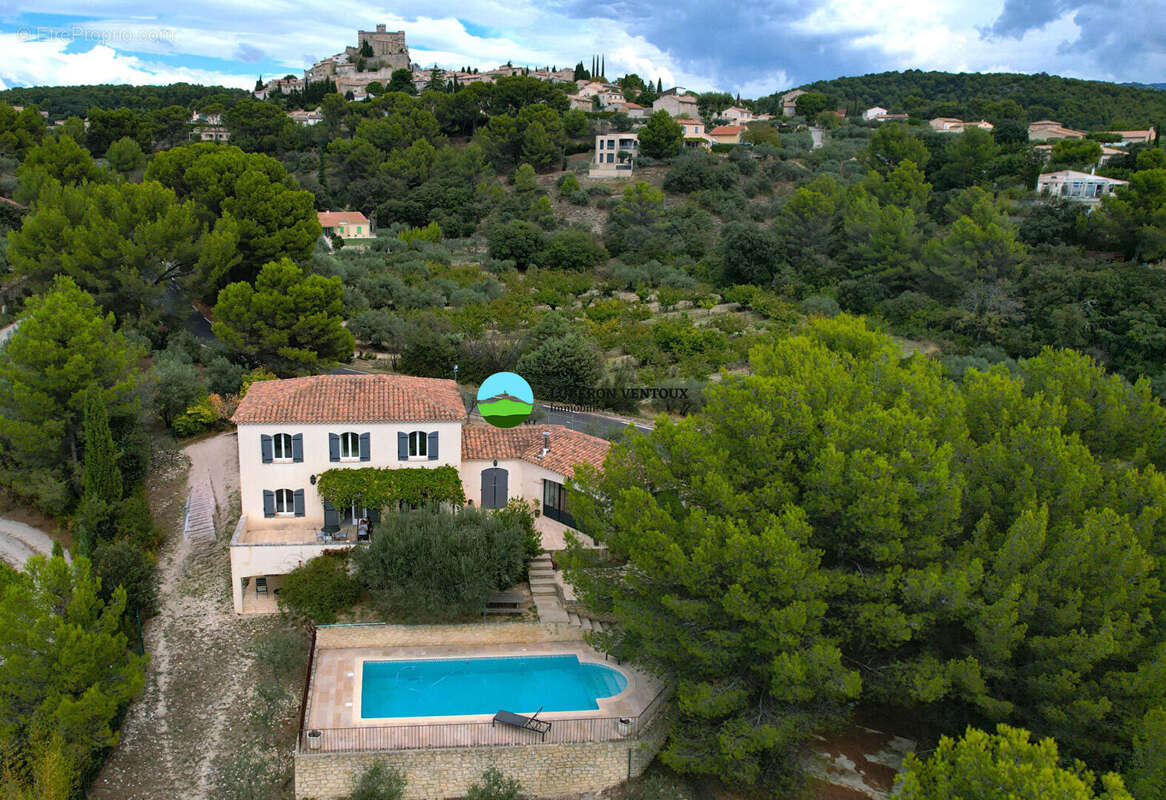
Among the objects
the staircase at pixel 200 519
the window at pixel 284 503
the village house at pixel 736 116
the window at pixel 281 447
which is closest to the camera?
the window at pixel 281 447

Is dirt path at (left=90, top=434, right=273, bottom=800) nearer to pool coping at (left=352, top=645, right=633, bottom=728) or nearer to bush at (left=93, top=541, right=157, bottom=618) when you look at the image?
bush at (left=93, top=541, right=157, bottom=618)

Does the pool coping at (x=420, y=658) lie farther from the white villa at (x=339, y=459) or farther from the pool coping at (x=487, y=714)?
the white villa at (x=339, y=459)

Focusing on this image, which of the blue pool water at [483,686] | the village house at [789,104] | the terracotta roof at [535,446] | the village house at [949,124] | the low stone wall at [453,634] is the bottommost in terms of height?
the blue pool water at [483,686]

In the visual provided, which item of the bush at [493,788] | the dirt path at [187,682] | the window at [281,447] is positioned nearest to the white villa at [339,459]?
the window at [281,447]

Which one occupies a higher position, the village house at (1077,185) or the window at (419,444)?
the village house at (1077,185)

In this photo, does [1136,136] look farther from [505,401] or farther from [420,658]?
[420,658]

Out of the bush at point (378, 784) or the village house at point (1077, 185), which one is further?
the village house at point (1077, 185)

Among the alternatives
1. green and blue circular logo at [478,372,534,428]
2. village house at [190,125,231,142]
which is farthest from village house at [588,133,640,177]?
green and blue circular logo at [478,372,534,428]
